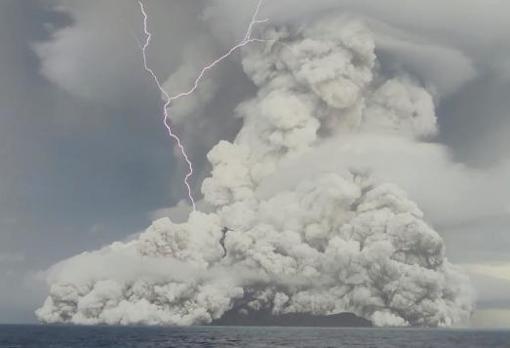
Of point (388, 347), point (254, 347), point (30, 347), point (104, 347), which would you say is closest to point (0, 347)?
point (30, 347)

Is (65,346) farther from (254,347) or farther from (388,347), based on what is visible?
(388,347)

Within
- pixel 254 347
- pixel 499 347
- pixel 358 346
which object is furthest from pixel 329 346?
pixel 499 347

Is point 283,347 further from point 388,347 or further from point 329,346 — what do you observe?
point 388,347

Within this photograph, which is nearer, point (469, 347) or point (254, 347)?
point (254, 347)

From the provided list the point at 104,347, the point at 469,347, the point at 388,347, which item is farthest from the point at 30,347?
the point at 469,347

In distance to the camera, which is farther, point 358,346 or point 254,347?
point 358,346

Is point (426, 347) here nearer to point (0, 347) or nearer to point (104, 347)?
point (104, 347)

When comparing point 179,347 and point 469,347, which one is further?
point 469,347
